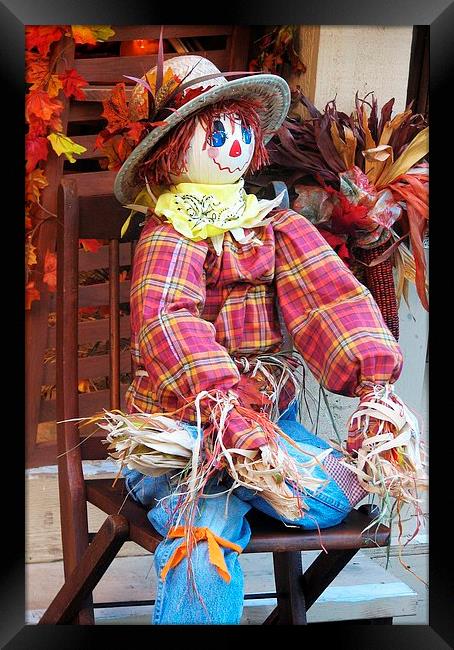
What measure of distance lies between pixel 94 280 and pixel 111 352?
39 cm

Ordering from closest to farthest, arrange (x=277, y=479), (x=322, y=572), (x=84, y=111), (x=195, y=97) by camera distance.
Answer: (x=277, y=479) → (x=195, y=97) → (x=322, y=572) → (x=84, y=111)

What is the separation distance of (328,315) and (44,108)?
68 centimetres

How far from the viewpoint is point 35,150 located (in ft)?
5.58

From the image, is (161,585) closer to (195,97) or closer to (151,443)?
(151,443)

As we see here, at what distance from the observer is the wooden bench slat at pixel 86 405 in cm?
178

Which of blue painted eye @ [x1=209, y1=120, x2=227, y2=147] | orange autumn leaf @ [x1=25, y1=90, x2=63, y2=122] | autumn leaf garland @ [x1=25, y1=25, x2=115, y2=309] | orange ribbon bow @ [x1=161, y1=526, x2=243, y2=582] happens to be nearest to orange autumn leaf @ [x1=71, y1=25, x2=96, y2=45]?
autumn leaf garland @ [x1=25, y1=25, x2=115, y2=309]

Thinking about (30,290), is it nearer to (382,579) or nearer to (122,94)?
(122,94)

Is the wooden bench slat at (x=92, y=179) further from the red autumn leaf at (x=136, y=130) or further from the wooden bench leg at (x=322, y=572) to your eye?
the wooden bench leg at (x=322, y=572)

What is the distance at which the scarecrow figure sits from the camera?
1155 millimetres

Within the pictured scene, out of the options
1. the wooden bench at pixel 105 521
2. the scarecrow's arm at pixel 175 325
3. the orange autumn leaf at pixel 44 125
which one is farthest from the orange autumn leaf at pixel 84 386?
the scarecrow's arm at pixel 175 325

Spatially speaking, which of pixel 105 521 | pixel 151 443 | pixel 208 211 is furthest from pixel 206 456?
pixel 208 211

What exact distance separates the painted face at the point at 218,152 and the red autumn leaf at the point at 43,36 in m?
0.46

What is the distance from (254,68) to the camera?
1716 mm

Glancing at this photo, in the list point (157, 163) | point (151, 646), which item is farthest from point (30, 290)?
point (151, 646)
